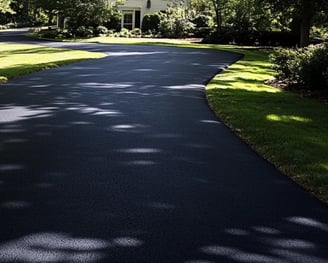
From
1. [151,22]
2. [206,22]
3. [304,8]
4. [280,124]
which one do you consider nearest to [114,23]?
[151,22]

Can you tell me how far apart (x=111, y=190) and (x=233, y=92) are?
29.2ft

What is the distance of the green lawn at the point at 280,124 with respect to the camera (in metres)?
6.75

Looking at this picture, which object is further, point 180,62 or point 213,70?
point 180,62

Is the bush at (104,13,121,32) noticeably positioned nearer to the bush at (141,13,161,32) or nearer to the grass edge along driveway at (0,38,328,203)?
the bush at (141,13,161,32)

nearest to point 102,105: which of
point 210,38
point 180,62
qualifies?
point 180,62

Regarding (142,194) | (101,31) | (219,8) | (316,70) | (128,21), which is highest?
(219,8)

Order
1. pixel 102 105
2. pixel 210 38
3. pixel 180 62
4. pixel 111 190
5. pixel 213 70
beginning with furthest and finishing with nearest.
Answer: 1. pixel 210 38
2. pixel 180 62
3. pixel 213 70
4. pixel 102 105
5. pixel 111 190

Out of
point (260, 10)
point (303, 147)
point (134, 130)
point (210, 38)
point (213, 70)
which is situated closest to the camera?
point (303, 147)

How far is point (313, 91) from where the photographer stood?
14.9 meters

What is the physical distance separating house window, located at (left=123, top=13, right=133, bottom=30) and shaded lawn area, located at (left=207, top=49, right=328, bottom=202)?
3923 cm

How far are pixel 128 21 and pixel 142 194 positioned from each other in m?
51.0

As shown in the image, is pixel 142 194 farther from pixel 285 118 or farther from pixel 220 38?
pixel 220 38

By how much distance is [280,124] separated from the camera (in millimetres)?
9695

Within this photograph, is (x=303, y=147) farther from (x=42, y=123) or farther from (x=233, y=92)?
(x=233, y=92)
